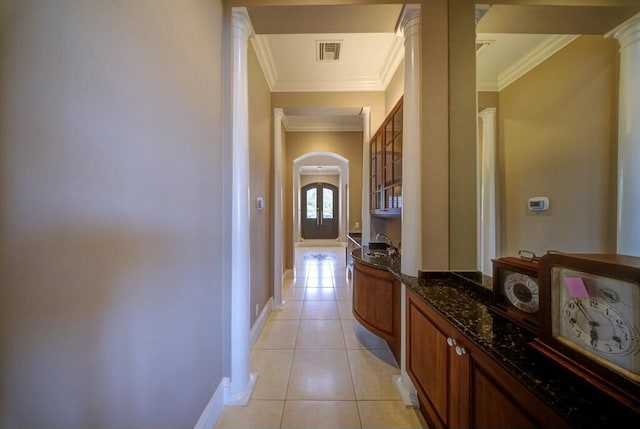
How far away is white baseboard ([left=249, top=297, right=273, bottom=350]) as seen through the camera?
223cm

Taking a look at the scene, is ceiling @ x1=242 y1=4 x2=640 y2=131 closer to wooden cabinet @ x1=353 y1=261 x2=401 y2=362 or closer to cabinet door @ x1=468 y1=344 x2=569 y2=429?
cabinet door @ x1=468 y1=344 x2=569 y2=429

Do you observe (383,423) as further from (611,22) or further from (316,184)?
(316,184)

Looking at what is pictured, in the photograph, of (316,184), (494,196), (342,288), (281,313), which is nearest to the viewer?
(494,196)

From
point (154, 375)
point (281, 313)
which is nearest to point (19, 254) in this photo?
point (154, 375)

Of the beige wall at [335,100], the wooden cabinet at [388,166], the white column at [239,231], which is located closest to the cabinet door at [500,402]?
the white column at [239,231]

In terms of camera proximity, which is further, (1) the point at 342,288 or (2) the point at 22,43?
(1) the point at 342,288

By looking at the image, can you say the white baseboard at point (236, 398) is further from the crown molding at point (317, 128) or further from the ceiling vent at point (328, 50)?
the crown molding at point (317, 128)

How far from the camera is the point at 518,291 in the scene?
0.95m

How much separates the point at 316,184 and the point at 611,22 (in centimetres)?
937

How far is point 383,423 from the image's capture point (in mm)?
1431

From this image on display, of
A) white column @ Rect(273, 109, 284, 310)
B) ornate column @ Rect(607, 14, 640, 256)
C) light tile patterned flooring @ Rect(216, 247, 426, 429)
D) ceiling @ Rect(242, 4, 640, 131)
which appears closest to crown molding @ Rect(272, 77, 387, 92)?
ceiling @ Rect(242, 4, 640, 131)

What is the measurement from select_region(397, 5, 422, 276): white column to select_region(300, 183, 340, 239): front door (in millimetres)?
8632

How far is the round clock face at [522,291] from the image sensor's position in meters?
0.89

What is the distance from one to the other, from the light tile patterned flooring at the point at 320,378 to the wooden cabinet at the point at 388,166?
139cm
